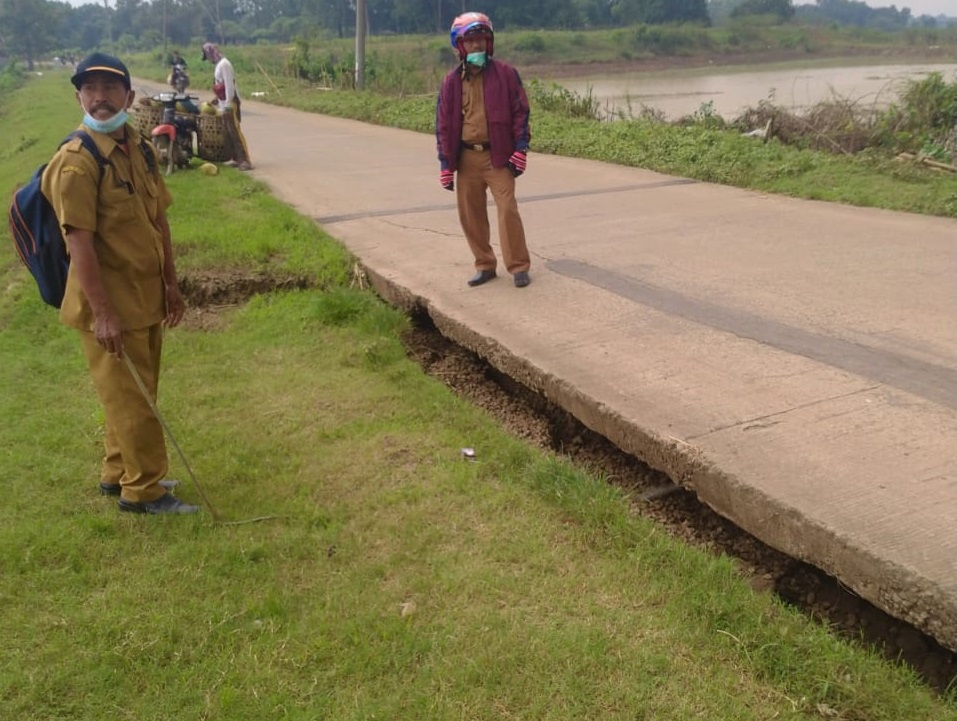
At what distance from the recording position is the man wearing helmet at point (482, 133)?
5.16 meters

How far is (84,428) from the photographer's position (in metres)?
4.11

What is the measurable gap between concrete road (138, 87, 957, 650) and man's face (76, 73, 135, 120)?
2.16 meters

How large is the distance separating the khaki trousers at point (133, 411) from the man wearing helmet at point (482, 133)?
2.54 m

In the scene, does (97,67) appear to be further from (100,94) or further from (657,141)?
(657,141)

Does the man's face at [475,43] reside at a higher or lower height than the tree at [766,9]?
lower

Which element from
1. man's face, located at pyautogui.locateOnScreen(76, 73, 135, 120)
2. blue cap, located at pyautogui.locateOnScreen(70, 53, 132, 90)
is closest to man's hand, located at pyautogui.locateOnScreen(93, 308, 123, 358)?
man's face, located at pyautogui.locateOnScreen(76, 73, 135, 120)

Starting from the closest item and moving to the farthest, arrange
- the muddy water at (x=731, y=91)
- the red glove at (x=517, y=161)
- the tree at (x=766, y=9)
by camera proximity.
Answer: the red glove at (x=517, y=161) < the muddy water at (x=731, y=91) < the tree at (x=766, y=9)

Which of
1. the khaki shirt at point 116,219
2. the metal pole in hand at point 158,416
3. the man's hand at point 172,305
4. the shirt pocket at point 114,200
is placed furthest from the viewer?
the man's hand at point 172,305

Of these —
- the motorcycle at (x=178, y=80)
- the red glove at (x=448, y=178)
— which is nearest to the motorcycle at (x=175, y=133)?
the motorcycle at (x=178, y=80)

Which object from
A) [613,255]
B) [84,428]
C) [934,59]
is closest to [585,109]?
[613,255]

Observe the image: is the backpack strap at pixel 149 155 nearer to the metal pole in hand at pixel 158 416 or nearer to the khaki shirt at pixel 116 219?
the khaki shirt at pixel 116 219

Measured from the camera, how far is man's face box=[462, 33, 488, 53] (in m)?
5.08

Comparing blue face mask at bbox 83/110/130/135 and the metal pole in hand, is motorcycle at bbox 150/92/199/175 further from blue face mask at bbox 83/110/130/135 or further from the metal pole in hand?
the metal pole in hand

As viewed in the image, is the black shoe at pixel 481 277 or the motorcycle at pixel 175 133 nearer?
the black shoe at pixel 481 277
